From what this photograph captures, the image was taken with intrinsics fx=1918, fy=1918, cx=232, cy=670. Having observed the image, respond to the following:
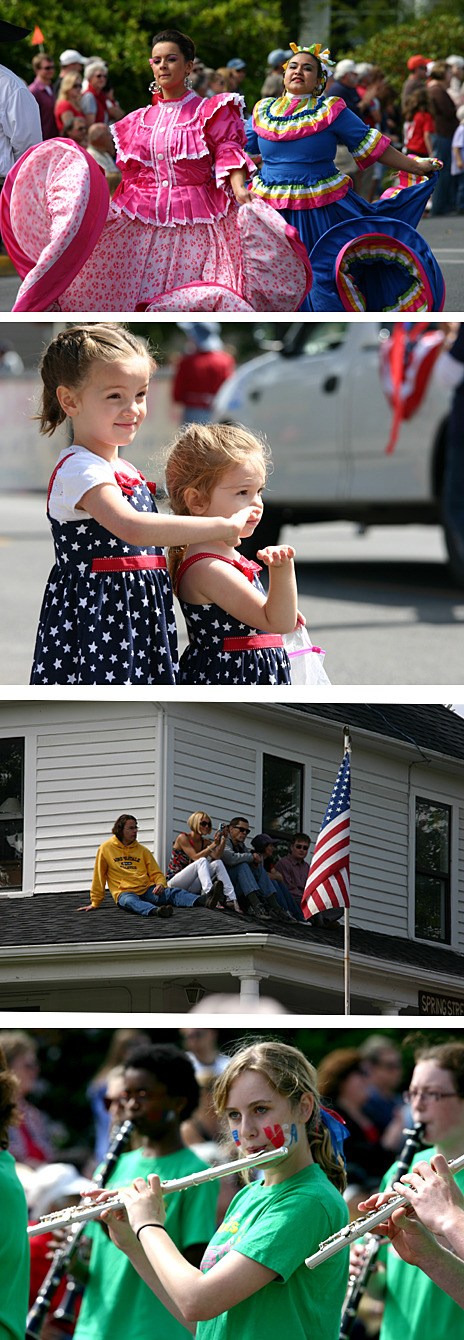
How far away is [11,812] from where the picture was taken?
14.6 ft

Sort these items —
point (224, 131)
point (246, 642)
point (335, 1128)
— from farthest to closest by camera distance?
point (224, 131), point (246, 642), point (335, 1128)

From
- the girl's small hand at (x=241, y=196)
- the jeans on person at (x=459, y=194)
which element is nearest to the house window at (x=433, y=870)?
the girl's small hand at (x=241, y=196)

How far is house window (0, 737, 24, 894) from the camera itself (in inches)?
173

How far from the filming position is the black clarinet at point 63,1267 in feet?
13.4

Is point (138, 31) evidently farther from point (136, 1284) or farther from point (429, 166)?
point (136, 1284)

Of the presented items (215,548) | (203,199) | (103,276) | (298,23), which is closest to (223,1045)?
(215,548)

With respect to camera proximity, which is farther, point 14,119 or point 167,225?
point 14,119

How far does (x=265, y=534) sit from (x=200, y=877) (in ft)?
3.38

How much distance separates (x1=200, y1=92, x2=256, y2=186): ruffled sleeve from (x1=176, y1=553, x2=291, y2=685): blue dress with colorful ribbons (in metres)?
2.19

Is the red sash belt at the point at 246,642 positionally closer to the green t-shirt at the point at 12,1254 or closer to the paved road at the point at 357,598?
the paved road at the point at 357,598

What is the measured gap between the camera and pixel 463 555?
536 cm

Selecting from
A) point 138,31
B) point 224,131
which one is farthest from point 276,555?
point 138,31

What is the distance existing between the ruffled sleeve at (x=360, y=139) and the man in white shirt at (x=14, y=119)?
237cm

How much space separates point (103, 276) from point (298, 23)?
18644mm
